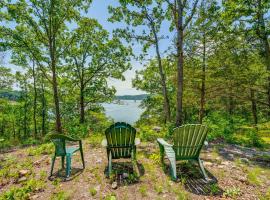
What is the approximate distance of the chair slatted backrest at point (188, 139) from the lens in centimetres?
376

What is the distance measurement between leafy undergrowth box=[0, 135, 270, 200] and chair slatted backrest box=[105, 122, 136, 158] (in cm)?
37

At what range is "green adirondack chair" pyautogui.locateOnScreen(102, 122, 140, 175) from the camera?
4141mm

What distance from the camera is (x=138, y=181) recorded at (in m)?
3.51

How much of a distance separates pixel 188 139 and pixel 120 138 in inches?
57.2

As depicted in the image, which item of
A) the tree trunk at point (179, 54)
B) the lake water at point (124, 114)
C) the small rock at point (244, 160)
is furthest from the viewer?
the lake water at point (124, 114)

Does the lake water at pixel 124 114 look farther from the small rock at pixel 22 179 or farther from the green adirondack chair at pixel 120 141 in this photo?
the small rock at pixel 22 179

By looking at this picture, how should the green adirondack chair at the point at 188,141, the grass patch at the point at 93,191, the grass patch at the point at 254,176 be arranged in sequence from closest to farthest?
1. the grass patch at the point at 93,191
2. the grass patch at the point at 254,176
3. the green adirondack chair at the point at 188,141

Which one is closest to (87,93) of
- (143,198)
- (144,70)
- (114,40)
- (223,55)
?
(114,40)

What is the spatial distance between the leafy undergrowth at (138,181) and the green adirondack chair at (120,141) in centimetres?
31

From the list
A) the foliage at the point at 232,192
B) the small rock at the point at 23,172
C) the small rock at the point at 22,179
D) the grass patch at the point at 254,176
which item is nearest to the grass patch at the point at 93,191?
the small rock at the point at 22,179

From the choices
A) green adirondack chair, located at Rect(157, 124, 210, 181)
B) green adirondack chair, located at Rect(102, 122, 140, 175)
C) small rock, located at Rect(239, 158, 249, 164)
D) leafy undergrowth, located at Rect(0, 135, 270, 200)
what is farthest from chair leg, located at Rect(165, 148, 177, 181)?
small rock, located at Rect(239, 158, 249, 164)

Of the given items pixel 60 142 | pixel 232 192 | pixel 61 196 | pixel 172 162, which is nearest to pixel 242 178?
pixel 232 192

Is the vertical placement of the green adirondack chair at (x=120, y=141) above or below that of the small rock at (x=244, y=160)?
above

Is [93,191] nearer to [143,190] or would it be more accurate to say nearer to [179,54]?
[143,190]
